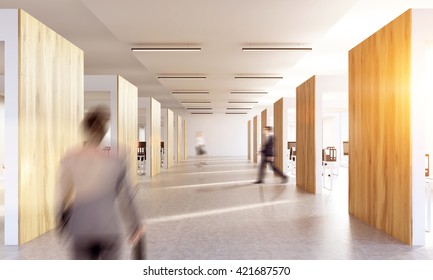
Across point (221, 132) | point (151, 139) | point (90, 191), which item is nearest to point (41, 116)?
point (90, 191)

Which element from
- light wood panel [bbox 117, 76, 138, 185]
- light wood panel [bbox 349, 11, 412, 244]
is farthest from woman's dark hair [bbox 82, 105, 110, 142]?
light wood panel [bbox 117, 76, 138, 185]

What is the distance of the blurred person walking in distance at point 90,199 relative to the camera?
8.21 feet

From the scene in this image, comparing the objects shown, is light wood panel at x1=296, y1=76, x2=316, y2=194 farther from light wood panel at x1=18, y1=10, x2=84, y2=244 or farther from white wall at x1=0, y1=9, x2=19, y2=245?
white wall at x1=0, y1=9, x2=19, y2=245

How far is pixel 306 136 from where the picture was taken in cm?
1002

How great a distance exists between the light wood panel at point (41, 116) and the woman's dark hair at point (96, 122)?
108 inches

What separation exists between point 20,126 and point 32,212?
116 centimetres

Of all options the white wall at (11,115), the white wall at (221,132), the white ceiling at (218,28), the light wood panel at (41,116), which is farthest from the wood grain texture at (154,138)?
the white wall at (221,132)

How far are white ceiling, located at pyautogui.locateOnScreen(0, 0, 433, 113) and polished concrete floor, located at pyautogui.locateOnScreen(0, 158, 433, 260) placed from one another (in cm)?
366

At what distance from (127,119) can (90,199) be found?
8.71 m

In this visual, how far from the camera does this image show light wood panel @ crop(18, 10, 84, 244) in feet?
16.2

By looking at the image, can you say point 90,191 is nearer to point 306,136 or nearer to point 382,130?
point 382,130

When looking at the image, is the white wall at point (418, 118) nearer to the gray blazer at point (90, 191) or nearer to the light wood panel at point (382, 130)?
the light wood panel at point (382, 130)
